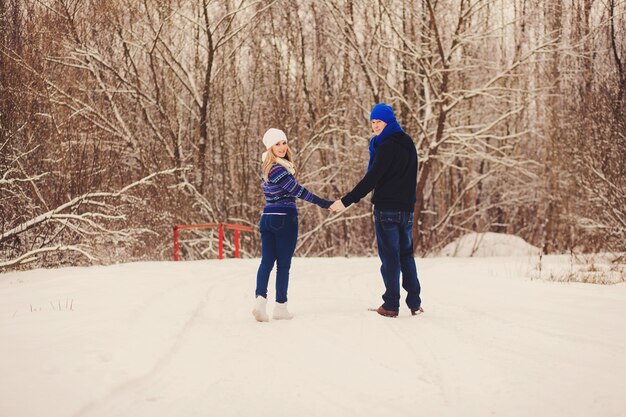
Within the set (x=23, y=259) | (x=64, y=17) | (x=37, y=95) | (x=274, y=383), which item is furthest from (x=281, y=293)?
(x=64, y=17)

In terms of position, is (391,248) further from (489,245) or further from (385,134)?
(489,245)

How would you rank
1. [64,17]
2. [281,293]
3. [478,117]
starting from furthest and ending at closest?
1. [478,117]
2. [64,17]
3. [281,293]

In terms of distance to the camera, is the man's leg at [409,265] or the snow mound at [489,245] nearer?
the man's leg at [409,265]

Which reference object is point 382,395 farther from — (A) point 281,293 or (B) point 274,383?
(A) point 281,293

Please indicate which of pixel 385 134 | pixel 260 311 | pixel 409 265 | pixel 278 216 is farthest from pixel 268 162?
pixel 409 265

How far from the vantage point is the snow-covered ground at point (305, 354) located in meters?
3.71

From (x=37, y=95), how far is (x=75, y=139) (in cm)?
291

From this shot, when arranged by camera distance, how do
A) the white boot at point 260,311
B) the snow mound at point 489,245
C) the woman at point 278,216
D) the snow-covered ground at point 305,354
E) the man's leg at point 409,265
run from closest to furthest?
the snow-covered ground at point 305,354
the white boot at point 260,311
the woman at point 278,216
the man's leg at point 409,265
the snow mound at point 489,245

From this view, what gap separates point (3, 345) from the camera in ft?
15.4

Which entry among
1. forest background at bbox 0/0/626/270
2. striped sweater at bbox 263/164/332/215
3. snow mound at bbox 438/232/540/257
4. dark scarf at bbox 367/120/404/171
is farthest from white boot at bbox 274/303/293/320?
snow mound at bbox 438/232/540/257

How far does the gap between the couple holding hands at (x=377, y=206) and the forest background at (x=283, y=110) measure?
765cm

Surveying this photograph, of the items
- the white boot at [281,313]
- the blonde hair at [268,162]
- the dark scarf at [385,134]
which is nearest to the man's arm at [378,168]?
the dark scarf at [385,134]

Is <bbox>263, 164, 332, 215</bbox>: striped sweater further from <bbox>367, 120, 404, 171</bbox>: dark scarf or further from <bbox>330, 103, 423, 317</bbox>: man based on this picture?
<bbox>367, 120, 404, 171</bbox>: dark scarf

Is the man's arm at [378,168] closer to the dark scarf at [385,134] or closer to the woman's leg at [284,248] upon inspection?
the dark scarf at [385,134]
